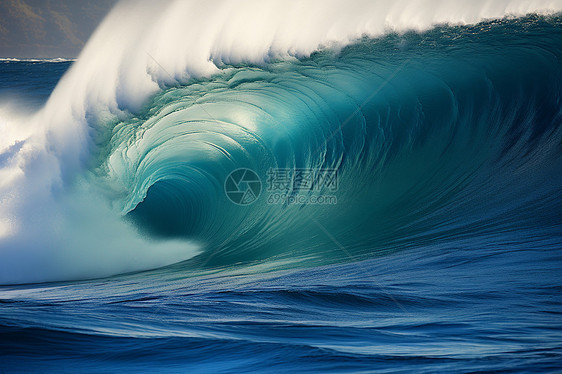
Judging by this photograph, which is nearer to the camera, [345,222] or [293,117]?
[345,222]

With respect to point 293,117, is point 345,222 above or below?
below

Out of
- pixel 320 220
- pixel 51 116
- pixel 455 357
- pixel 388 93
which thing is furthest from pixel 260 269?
pixel 51 116

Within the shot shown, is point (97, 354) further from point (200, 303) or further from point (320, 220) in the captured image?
point (320, 220)

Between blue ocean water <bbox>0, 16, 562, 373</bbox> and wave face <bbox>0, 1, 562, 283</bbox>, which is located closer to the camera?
blue ocean water <bbox>0, 16, 562, 373</bbox>

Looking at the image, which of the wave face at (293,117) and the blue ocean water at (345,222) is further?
the wave face at (293,117)
